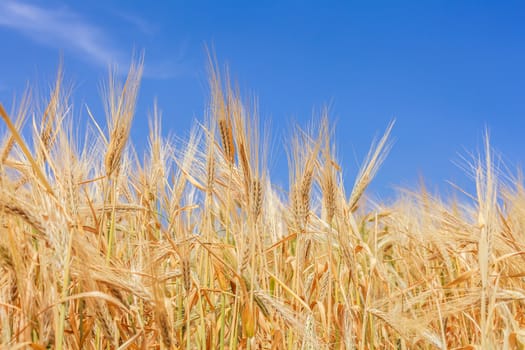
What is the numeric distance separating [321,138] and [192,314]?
2.65 ft

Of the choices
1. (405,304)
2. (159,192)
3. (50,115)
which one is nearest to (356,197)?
(405,304)

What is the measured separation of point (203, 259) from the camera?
2.52 m

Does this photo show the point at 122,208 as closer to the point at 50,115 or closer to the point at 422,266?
the point at 50,115

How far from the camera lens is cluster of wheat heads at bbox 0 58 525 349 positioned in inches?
63.7

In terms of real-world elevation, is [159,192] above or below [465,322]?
above

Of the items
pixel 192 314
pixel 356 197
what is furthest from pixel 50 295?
pixel 356 197

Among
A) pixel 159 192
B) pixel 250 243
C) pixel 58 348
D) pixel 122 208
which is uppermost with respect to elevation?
pixel 159 192

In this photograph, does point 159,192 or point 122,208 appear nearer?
point 122,208

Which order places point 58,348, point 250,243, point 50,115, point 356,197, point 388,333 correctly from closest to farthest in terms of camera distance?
point 58,348 → point 250,243 → point 50,115 → point 356,197 → point 388,333

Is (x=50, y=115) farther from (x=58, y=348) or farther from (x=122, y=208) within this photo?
(x=58, y=348)

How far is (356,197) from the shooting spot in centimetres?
261

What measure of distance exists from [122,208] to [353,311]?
950 millimetres

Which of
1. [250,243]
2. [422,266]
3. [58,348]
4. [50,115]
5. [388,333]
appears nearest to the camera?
[58,348]

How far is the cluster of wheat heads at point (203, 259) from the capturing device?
1617mm
